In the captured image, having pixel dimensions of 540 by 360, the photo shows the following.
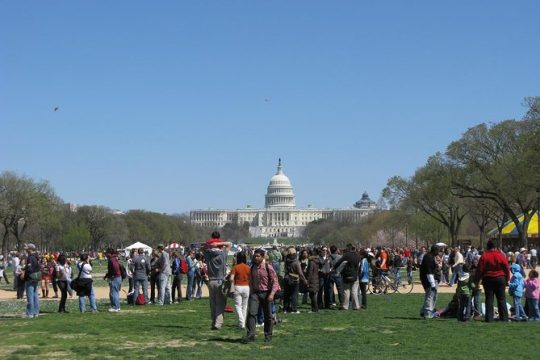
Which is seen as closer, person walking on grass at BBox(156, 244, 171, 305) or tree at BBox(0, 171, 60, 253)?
person walking on grass at BBox(156, 244, 171, 305)

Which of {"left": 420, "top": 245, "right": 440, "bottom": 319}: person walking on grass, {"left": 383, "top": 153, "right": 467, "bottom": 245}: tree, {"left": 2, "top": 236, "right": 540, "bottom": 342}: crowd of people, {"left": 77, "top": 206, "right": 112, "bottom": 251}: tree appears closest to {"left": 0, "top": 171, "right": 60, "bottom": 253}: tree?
{"left": 77, "top": 206, "right": 112, "bottom": 251}: tree

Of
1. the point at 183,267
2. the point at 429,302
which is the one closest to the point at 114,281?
the point at 183,267

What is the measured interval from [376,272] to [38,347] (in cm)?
1529

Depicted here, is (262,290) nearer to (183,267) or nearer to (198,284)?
(183,267)

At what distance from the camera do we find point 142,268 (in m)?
23.4

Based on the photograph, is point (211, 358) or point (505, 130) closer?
point (211, 358)

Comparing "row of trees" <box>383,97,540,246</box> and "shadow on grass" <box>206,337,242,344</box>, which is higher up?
"row of trees" <box>383,97,540,246</box>

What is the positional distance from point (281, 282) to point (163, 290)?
414 centimetres

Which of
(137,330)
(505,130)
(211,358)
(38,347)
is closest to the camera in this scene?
(211,358)

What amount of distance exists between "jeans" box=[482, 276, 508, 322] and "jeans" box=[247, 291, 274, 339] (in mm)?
4990

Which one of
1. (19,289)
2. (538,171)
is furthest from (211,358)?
(538,171)

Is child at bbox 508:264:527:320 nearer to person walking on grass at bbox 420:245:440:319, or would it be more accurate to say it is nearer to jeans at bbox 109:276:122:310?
person walking on grass at bbox 420:245:440:319

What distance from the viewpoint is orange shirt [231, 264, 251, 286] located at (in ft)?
51.9

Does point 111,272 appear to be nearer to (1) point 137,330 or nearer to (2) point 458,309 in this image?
(1) point 137,330
